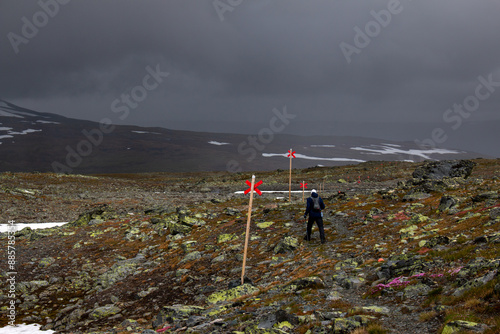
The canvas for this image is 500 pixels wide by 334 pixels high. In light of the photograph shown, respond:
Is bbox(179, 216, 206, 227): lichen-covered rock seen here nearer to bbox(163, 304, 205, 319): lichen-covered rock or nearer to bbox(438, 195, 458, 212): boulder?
bbox(163, 304, 205, 319): lichen-covered rock

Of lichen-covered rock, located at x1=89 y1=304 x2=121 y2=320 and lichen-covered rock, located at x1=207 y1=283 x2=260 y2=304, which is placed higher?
lichen-covered rock, located at x1=207 y1=283 x2=260 y2=304

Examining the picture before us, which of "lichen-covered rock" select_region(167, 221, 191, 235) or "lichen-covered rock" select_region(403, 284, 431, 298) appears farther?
"lichen-covered rock" select_region(167, 221, 191, 235)

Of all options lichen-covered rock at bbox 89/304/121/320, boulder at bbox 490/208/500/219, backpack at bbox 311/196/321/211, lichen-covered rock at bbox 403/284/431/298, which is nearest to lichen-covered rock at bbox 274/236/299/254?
backpack at bbox 311/196/321/211

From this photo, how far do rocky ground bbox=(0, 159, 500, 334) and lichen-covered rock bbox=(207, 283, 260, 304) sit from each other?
0.17 feet

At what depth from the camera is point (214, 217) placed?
28781 millimetres

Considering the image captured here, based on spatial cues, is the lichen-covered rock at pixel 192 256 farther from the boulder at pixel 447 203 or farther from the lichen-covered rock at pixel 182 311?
the boulder at pixel 447 203

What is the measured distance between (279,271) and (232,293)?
278cm

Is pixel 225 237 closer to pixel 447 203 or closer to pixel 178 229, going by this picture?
pixel 178 229

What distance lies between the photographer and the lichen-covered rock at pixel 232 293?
12938 millimetres

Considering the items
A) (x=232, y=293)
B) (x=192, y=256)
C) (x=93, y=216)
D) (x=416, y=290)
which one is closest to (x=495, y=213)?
(x=416, y=290)

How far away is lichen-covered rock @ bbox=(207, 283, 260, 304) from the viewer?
1294cm

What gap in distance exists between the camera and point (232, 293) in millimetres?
13180

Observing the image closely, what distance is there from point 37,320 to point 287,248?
13.0 metres

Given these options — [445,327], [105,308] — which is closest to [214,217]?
[105,308]
